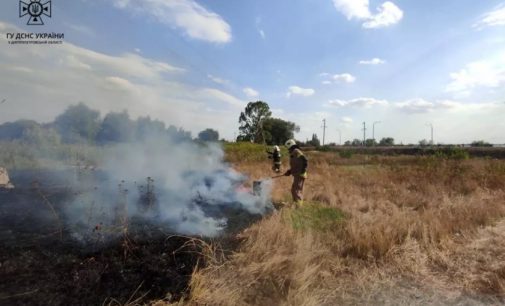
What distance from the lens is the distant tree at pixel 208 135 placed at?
13.7 metres

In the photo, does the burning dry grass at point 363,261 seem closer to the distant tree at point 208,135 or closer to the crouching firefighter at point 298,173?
the crouching firefighter at point 298,173

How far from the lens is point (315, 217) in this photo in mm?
7754

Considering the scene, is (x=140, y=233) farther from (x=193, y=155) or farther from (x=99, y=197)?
(x=193, y=155)

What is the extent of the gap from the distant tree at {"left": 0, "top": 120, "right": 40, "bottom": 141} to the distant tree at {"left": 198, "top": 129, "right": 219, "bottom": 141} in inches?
221

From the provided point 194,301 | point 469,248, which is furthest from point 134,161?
point 469,248

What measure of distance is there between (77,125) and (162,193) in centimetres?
395

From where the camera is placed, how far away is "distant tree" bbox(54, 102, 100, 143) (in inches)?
390

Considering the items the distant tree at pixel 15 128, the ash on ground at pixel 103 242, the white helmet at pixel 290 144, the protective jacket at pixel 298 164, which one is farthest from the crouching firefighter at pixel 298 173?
the distant tree at pixel 15 128

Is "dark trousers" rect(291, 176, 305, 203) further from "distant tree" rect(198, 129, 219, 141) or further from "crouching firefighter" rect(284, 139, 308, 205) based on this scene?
"distant tree" rect(198, 129, 219, 141)

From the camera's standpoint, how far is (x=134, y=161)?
35.9 feet

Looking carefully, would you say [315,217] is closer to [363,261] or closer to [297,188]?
[297,188]

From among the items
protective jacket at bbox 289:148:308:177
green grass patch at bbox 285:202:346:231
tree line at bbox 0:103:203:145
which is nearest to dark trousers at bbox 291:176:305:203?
protective jacket at bbox 289:148:308:177

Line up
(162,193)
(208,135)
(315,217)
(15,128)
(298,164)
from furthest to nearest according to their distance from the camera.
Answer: (208,135), (15,128), (298,164), (162,193), (315,217)

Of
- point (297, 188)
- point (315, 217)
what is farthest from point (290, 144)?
point (315, 217)
